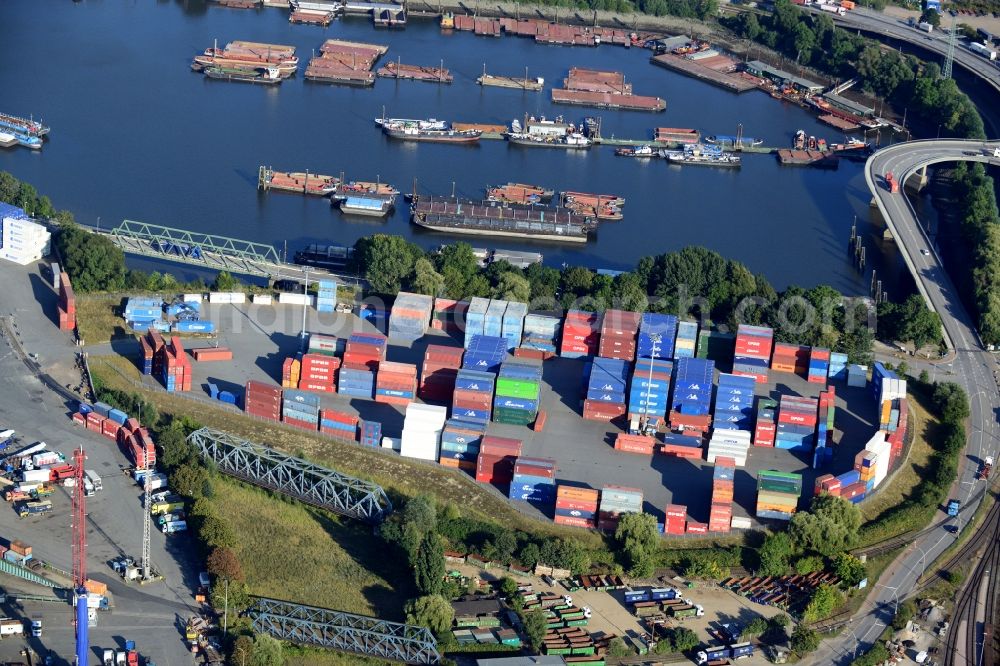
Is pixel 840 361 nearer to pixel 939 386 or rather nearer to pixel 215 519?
pixel 939 386

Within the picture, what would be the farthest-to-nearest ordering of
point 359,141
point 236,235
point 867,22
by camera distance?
1. point 867,22
2. point 359,141
3. point 236,235

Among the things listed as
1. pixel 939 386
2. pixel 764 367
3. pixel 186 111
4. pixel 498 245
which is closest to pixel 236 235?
pixel 498 245

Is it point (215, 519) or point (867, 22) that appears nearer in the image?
point (215, 519)

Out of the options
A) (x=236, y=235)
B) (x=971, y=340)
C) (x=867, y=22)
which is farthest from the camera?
(x=867, y=22)

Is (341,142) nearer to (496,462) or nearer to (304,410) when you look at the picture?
(304,410)

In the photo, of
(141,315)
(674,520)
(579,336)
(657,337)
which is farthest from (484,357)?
(141,315)

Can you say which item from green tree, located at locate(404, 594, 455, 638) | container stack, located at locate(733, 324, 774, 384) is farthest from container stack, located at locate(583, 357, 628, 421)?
green tree, located at locate(404, 594, 455, 638)
